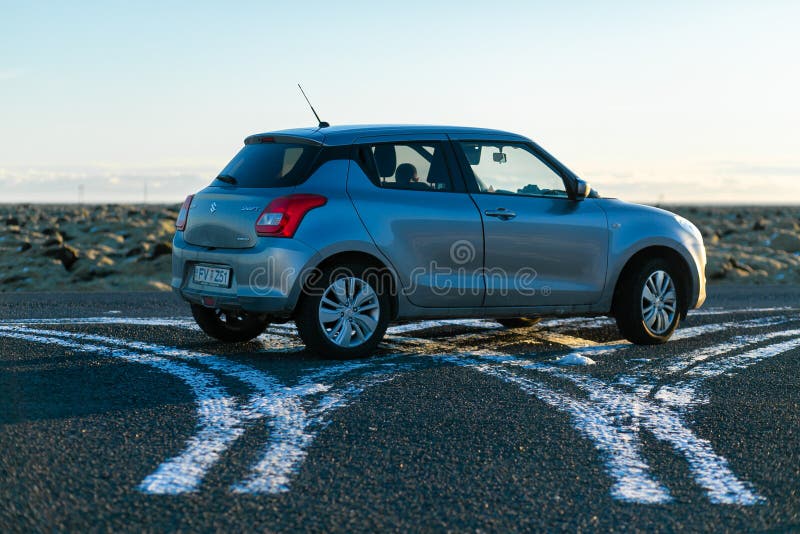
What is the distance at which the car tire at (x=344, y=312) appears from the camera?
305 inches

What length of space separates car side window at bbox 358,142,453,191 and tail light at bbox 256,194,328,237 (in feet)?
2.21

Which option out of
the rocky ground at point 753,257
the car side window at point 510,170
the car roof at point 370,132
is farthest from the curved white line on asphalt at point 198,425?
the rocky ground at point 753,257

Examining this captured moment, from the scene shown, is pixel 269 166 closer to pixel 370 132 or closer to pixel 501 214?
pixel 370 132

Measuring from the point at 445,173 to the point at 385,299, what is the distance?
121 cm

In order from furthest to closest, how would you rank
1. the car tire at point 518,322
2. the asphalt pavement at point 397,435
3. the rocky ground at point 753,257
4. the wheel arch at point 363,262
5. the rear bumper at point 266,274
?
the rocky ground at point 753,257 → the car tire at point 518,322 → the wheel arch at point 363,262 → the rear bumper at point 266,274 → the asphalt pavement at point 397,435

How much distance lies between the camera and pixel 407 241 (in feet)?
26.3

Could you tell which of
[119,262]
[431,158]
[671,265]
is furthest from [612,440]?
[119,262]

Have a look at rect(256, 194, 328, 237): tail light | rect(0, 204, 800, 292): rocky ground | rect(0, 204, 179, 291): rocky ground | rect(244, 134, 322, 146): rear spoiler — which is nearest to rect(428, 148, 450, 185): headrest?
rect(244, 134, 322, 146): rear spoiler

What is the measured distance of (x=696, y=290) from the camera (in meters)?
9.39

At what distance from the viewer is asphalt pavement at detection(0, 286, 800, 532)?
162 inches

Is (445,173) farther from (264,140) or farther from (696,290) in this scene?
(696,290)

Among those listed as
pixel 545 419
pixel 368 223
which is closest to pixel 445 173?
pixel 368 223

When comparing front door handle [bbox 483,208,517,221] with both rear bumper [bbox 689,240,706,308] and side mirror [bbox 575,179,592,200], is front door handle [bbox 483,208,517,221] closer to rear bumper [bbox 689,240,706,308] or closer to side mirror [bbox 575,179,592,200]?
side mirror [bbox 575,179,592,200]

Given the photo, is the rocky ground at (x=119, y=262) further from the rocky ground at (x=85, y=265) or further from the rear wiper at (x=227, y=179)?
the rear wiper at (x=227, y=179)
